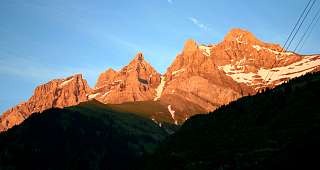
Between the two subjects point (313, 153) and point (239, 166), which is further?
point (239, 166)

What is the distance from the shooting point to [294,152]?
10331 centimetres

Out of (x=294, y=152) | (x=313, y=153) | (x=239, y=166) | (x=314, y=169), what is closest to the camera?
(x=314, y=169)

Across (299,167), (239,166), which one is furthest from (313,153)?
(239,166)

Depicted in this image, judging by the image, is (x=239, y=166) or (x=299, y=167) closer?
(x=299, y=167)

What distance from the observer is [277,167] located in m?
102

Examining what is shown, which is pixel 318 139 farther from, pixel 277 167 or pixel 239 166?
pixel 239 166

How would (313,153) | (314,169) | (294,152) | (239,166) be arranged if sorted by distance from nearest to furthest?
(314,169) < (313,153) < (294,152) < (239,166)

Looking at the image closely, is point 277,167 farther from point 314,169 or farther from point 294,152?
point 314,169

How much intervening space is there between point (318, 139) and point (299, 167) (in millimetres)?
13839

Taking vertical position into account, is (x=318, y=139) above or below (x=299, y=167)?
above

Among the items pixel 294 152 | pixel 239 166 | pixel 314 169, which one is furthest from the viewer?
pixel 239 166

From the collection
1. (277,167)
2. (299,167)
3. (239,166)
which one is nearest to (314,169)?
(299,167)

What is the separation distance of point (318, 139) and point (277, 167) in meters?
11.2

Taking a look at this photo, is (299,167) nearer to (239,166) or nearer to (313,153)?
(313,153)
